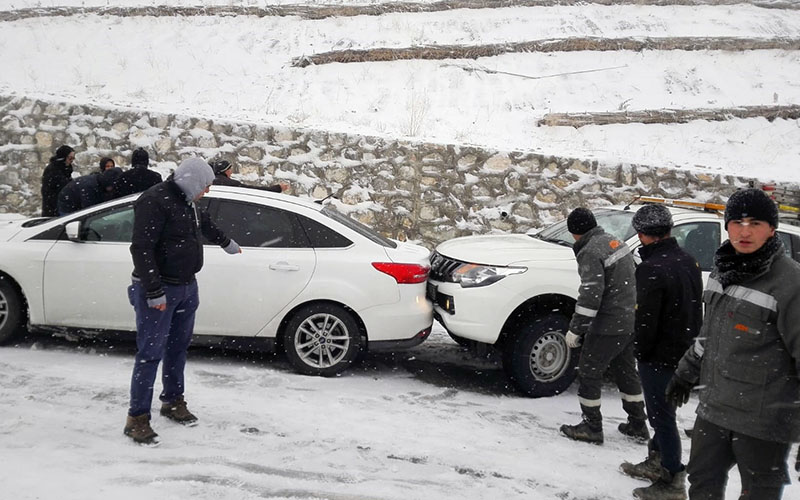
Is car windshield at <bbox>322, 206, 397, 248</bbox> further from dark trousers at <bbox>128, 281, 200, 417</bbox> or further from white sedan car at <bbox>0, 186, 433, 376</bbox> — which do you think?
dark trousers at <bbox>128, 281, 200, 417</bbox>

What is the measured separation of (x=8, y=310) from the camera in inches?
236

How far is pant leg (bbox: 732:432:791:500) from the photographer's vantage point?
2986 mm

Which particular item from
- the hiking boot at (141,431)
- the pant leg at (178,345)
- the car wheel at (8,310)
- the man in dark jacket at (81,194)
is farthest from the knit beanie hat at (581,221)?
the man in dark jacket at (81,194)

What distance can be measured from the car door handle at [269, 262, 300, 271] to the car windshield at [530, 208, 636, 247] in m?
2.69

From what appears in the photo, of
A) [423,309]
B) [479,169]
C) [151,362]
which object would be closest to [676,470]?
[423,309]

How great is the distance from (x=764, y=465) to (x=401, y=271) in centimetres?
360

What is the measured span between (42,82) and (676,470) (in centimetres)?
1267

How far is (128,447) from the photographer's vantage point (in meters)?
4.29

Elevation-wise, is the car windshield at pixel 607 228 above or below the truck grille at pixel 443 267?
above

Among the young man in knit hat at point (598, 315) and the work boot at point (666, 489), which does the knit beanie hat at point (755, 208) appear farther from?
the work boot at point (666, 489)

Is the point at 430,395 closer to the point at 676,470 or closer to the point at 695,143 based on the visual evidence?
the point at 676,470

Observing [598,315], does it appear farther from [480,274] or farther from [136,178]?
[136,178]

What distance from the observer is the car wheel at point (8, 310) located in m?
5.99

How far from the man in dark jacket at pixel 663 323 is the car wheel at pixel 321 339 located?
2.66 meters
